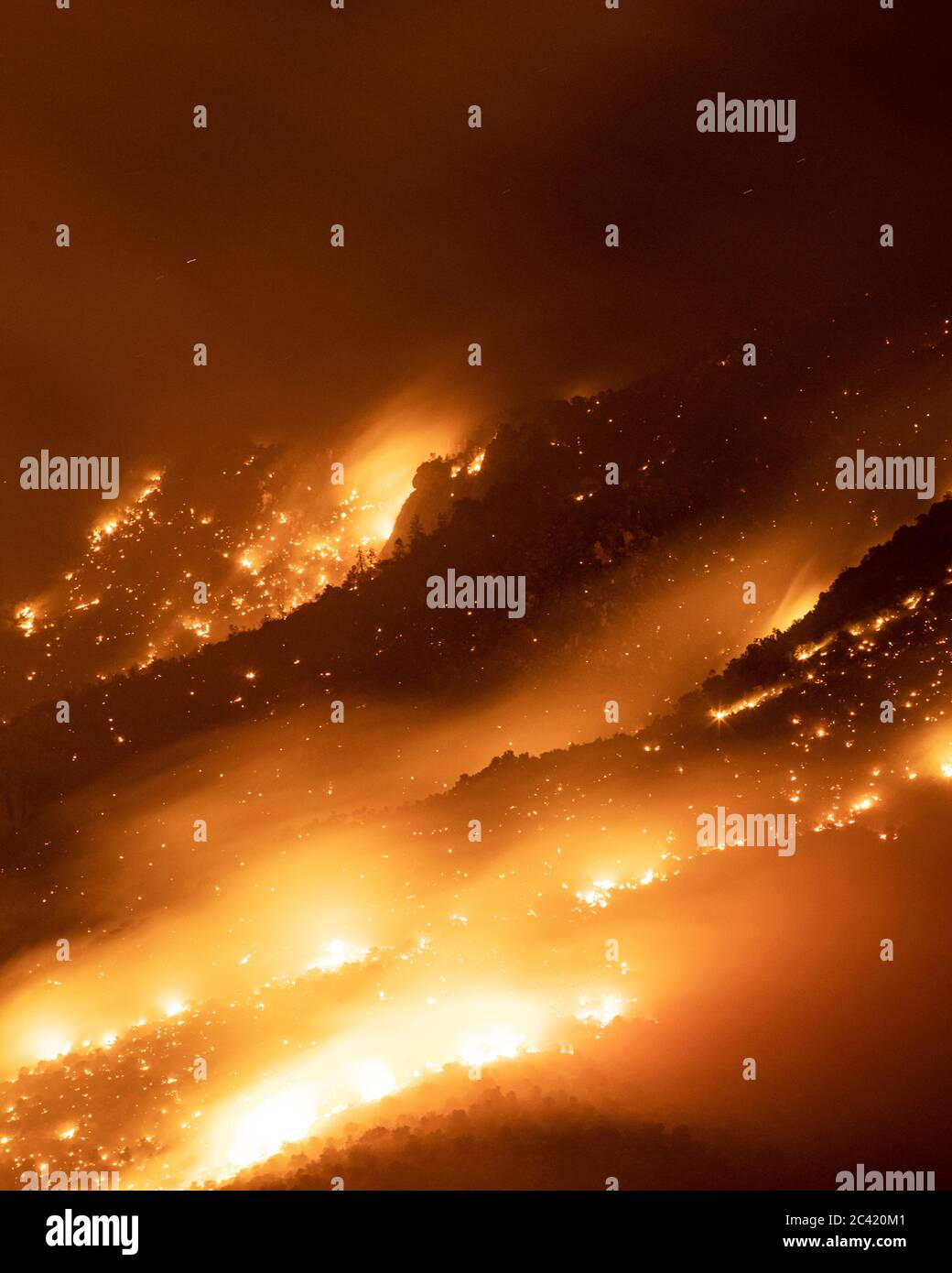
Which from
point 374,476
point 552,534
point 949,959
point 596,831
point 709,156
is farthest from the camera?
point 374,476

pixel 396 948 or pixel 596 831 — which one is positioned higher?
pixel 596 831

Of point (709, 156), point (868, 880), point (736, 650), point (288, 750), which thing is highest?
point (709, 156)

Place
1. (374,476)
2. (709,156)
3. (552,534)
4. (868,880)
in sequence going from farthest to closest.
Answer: (374,476) → (709,156) → (552,534) → (868,880)

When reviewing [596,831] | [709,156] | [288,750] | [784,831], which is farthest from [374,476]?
[784,831]

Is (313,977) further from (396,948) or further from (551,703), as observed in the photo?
(551,703)

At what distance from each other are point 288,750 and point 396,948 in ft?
9.53

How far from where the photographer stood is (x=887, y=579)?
8.46 meters

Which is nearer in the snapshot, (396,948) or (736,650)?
(396,948)

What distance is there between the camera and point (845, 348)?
10.3 metres

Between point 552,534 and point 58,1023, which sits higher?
point 552,534

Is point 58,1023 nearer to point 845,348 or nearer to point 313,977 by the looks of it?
point 313,977

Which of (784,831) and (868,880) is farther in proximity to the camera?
(784,831)

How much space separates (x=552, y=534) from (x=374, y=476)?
3.94 m

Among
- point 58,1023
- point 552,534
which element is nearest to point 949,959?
point 552,534
